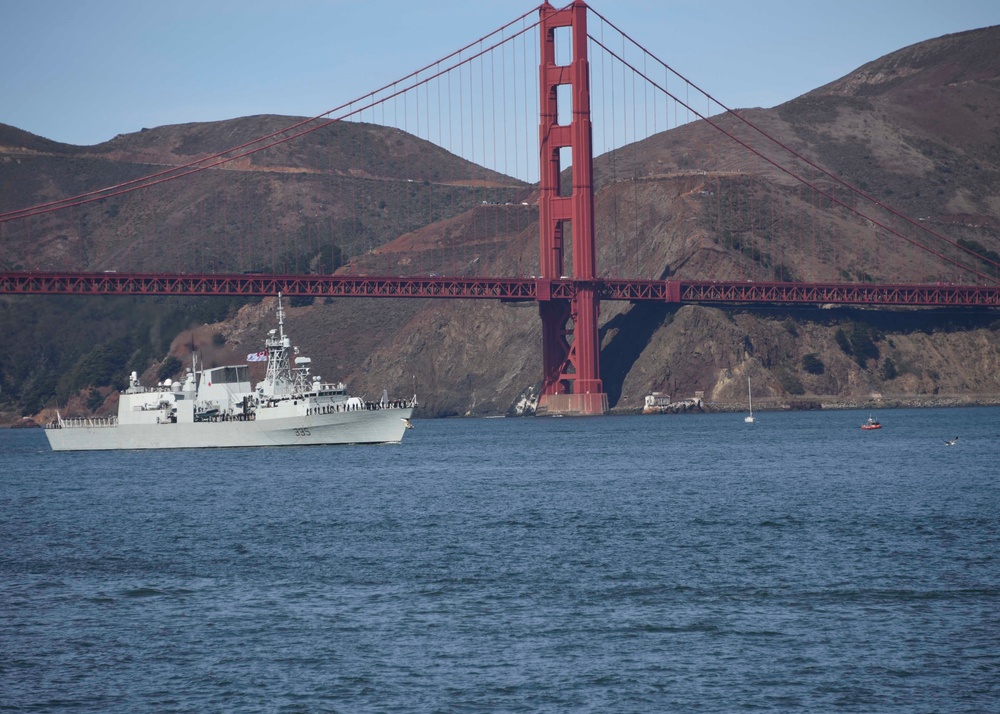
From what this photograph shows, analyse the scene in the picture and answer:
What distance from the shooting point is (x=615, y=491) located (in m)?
54.5

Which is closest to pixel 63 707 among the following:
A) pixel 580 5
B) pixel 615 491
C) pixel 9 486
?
pixel 615 491

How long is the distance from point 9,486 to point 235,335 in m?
101

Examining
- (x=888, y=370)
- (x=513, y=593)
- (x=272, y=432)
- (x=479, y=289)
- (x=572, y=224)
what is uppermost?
(x=572, y=224)

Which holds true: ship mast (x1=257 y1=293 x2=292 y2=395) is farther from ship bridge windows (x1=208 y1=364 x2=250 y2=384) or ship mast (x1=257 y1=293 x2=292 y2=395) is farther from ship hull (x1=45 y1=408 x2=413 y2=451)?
ship bridge windows (x1=208 y1=364 x2=250 y2=384)

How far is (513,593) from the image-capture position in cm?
3098

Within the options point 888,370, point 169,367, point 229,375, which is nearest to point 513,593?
point 229,375

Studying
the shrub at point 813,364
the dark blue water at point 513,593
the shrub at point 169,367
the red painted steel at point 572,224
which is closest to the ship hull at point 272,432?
the dark blue water at point 513,593

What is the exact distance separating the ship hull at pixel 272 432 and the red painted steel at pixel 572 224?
35.5 metres

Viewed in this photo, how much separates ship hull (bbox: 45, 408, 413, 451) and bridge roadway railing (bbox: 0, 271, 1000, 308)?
17697 mm

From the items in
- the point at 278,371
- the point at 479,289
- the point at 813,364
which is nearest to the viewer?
the point at 278,371

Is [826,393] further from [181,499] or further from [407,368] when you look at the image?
[181,499]

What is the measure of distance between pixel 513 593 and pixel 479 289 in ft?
297

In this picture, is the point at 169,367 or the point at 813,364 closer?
the point at 169,367

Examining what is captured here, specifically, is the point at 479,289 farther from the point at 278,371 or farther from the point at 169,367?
the point at 278,371
